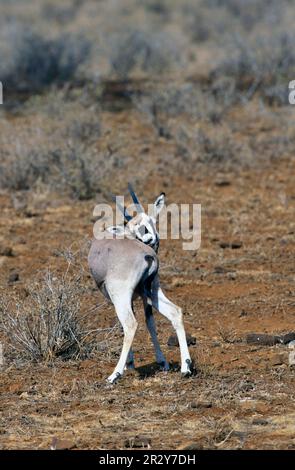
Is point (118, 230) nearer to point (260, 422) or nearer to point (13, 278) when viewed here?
point (260, 422)

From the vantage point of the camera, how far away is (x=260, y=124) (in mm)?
17938

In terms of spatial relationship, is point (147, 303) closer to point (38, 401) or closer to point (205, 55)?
point (38, 401)

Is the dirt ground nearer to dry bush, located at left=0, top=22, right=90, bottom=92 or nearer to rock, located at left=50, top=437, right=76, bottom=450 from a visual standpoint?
rock, located at left=50, top=437, right=76, bottom=450

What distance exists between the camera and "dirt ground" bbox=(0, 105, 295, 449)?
5885 mm

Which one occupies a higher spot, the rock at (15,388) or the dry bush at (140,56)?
the dry bush at (140,56)

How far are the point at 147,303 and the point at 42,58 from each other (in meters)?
15.8

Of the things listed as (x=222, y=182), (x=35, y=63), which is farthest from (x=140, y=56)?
(x=222, y=182)

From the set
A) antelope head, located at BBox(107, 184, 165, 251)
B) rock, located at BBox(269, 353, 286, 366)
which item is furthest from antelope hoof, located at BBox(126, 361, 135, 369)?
rock, located at BBox(269, 353, 286, 366)

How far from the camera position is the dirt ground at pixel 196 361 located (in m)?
5.89

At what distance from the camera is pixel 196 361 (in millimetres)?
7398

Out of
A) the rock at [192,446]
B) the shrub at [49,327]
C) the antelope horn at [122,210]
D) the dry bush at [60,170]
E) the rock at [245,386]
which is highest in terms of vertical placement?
the dry bush at [60,170]

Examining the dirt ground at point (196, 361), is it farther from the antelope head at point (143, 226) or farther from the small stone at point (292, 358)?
the antelope head at point (143, 226)

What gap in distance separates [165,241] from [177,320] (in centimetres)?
478

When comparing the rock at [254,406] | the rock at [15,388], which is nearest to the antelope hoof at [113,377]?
the rock at [15,388]
